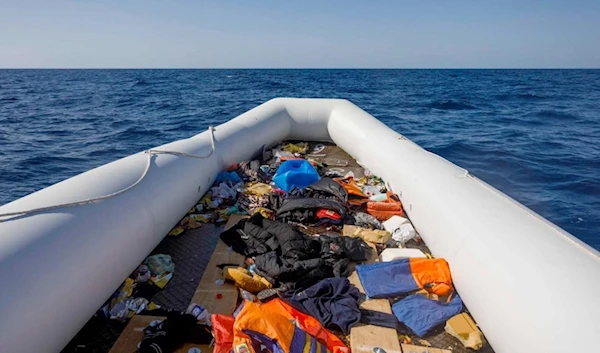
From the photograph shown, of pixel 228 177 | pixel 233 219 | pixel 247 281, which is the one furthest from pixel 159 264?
pixel 228 177

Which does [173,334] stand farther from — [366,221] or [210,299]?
[366,221]

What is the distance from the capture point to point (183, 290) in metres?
2.96

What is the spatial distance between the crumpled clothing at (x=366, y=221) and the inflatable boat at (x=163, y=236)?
40 cm

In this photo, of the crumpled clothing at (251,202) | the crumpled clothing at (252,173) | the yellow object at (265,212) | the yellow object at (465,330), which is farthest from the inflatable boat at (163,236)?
the crumpled clothing at (252,173)

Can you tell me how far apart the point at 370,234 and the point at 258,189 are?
69.4 inches

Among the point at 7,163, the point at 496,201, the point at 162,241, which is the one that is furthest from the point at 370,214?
the point at 7,163

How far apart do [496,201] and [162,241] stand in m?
3.21

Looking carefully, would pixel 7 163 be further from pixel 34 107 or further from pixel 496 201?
pixel 34 107

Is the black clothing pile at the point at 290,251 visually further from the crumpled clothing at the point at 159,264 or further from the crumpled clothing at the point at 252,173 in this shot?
the crumpled clothing at the point at 252,173

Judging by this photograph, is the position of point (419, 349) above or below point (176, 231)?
below

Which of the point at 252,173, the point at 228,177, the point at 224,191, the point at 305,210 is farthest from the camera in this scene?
the point at 252,173

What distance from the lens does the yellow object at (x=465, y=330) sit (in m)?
2.47

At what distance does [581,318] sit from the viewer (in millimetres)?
1814

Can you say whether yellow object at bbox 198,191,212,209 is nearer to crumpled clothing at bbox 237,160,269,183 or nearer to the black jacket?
crumpled clothing at bbox 237,160,269,183
